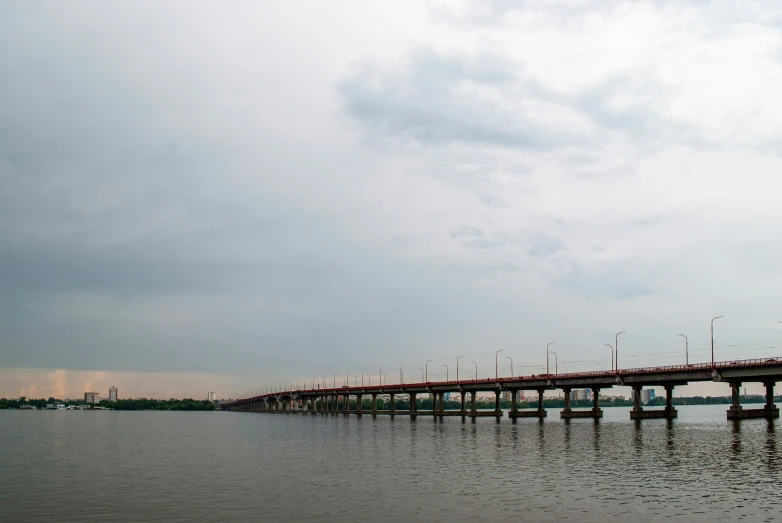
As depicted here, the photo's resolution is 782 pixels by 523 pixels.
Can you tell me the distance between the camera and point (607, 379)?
162 meters

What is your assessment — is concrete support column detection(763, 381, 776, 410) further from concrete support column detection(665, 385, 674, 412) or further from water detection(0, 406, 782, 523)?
water detection(0, 406, 782, 523)

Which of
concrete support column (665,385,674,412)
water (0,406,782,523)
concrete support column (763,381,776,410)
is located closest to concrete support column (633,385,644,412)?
concrete support column (665,385,674,412)

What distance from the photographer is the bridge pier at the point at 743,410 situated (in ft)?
476

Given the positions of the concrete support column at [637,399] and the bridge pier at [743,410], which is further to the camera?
the concrete support column at [637,399]

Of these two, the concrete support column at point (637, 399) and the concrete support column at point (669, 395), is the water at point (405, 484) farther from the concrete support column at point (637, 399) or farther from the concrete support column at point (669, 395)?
the concrete support column at point (669, 395)

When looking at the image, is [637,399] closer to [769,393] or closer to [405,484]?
[769,393]

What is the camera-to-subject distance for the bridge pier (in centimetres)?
14520

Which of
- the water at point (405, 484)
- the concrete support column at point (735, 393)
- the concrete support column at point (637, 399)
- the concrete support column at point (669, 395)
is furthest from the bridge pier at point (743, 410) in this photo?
the water at point (405, 484)

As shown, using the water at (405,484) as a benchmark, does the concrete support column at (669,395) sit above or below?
below

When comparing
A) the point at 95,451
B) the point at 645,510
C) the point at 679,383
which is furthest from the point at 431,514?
the point at 679,383

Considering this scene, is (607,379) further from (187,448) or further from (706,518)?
(706,518)

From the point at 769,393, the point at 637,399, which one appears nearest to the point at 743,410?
the point at 769,393

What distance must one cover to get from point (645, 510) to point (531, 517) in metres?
6.87

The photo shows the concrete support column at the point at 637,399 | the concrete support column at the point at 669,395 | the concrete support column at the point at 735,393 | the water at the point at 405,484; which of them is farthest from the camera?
the concrete support column at the point at 637,399
